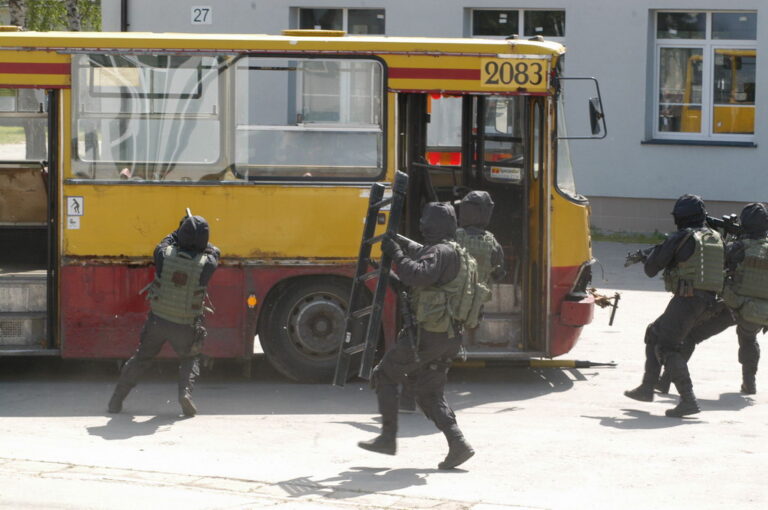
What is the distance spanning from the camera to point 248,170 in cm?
1046

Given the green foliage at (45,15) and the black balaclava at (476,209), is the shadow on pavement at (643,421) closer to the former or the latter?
the black balaclava at (476,209)

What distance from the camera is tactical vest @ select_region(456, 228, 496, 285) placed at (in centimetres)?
994

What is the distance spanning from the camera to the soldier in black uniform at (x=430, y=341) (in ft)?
26.1

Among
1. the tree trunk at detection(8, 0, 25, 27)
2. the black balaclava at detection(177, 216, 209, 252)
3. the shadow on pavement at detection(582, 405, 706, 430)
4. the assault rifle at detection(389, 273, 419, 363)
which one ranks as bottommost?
the shadow on pavement at detection(582, 405, 706, 430)

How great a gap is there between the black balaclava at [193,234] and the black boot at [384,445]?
2082 millimetres

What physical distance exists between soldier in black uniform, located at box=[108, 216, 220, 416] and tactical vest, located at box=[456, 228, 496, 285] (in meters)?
1.79

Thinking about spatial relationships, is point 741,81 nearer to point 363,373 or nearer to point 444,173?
point 444,173

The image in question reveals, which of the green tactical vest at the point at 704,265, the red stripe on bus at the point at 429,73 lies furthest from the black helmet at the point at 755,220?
the red stripe on bus at the point at 429,73

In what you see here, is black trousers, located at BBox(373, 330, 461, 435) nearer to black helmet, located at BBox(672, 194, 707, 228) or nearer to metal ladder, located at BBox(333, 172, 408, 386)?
metal ladder, located at BBox(333, 172, 408, 386)

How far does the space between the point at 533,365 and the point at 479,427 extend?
2.09 metres

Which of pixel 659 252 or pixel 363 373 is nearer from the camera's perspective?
pixel 363 373

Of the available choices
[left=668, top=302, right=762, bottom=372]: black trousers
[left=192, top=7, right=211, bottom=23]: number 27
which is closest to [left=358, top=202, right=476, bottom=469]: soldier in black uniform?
[left=668, top=302, right=762, bottom=372]: black trousers

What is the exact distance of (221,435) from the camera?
9.03 m

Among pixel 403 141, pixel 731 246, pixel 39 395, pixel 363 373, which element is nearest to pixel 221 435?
pixel 363 373
